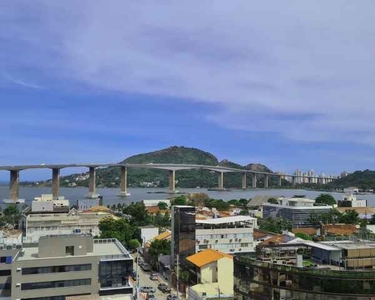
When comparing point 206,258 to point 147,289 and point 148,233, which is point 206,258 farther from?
point 148,233

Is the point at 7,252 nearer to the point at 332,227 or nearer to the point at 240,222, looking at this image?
the point at 240,222

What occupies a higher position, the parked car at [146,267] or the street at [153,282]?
the parked car at [146,267]

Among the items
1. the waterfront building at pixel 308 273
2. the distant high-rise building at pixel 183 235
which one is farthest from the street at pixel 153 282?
the waterfront building at pixel 308 273

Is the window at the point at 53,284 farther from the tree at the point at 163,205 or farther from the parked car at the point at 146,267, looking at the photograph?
the tree at the point at 163,205

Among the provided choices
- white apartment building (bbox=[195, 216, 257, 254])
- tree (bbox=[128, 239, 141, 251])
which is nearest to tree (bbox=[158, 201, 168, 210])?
tree (bbox=[128, 239, 141, 251])

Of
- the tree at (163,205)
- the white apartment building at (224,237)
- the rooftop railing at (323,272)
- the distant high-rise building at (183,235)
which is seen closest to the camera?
the rooftop railing at (323,272)

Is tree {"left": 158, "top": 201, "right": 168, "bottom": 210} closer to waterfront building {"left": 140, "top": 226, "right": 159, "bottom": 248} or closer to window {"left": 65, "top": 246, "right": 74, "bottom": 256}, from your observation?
waterfront building {"left": 140, "top": 226, "right": 159, "bottom": 248}
